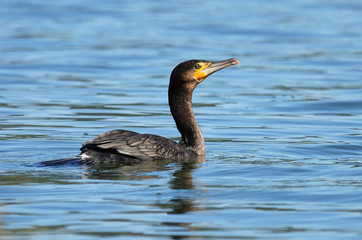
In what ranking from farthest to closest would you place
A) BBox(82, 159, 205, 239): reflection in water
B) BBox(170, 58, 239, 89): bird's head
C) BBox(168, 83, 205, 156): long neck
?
BBox(168, 83, 205, 156): long neck
BBox(170, 58, 239, 89): bird's head
BBox(82, 159, 205, 239): reflection in water

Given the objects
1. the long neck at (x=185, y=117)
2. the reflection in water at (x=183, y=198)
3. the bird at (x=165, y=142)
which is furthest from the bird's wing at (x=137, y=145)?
the long neck at (x=185, y=117)

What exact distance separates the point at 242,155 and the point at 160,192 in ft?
9.16

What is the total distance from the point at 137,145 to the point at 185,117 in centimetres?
138

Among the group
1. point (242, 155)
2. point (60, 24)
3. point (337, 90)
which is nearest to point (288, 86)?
point (337, 90)

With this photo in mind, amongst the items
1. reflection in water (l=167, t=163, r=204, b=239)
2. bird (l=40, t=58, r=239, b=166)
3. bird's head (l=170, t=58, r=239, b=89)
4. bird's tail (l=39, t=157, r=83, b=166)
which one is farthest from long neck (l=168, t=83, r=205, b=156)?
bird's tail (l=39, t=157, r=83, b=166)

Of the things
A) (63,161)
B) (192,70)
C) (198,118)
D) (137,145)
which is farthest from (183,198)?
(198,118)

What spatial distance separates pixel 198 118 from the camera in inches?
618

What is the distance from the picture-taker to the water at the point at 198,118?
8148 millimetres

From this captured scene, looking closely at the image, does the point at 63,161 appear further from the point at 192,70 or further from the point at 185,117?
the point at 192,70

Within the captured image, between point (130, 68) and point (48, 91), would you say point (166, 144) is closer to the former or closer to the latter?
point (48, 91)

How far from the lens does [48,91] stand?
1816 cm

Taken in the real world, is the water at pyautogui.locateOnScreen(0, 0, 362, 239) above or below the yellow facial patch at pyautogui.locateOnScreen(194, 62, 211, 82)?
below

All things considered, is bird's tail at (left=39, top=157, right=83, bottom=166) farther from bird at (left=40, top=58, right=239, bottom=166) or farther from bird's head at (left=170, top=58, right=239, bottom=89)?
bird's head at (left=170, top=58, right=239, bottom=89)

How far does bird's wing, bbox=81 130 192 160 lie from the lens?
34.5 feet
